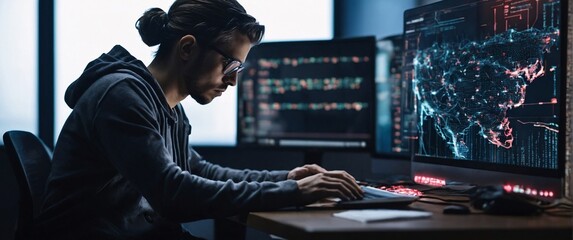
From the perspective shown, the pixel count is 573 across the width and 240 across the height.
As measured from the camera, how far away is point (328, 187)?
1459mm

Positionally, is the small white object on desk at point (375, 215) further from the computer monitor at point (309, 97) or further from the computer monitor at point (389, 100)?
the computer monitor at point (309, 97)

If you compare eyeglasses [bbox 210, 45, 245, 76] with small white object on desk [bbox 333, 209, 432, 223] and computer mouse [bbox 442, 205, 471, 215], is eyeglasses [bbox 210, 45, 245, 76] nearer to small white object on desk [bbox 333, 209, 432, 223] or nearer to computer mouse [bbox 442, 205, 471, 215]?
small white object on desk [bbox 333, 209, 432, 223]

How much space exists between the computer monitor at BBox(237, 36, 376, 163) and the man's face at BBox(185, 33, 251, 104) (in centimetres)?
82

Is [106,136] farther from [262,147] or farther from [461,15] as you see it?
[262,147]

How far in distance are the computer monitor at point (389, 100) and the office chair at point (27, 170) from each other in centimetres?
114

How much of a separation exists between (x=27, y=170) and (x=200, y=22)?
0.61m

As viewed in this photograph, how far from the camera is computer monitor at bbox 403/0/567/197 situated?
149 centimetres

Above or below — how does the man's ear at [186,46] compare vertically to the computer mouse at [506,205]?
above

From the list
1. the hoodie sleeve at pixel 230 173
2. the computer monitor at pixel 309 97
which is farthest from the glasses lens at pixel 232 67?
the computer monitor at pixel 309 97

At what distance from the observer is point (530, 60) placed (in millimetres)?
1555

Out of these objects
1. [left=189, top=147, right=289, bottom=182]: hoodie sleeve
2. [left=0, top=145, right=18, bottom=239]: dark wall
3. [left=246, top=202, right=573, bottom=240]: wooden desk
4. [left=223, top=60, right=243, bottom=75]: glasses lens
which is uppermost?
[left=223, top=60, right=243, bottom=75]: glasses lens

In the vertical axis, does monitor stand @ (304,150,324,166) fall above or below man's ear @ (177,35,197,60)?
below

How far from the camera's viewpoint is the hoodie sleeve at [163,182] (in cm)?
140

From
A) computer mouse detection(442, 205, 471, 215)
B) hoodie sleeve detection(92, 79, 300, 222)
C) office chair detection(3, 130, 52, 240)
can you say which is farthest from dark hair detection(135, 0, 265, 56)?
computer mouse detection(442, 205, 471, 215)
